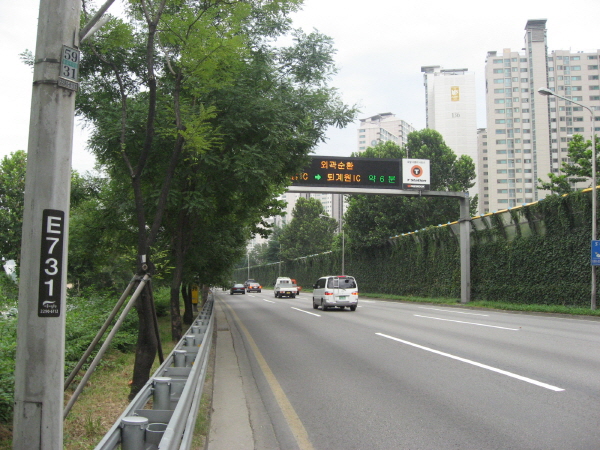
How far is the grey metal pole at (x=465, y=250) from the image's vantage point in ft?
96.9

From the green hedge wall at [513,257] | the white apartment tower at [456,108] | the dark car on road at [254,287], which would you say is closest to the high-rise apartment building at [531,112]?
the white apartment tower at [456,108]

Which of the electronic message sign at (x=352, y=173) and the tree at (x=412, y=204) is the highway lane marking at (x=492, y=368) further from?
the tree at (x=412, y=204)

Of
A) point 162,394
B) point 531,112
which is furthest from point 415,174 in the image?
point 531,112

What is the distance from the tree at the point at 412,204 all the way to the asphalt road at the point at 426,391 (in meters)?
31.5

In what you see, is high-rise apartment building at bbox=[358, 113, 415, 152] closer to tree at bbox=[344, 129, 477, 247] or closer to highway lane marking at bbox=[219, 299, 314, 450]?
tree at bbox=[344, 129, 477, 247]

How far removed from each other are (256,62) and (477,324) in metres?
10.9

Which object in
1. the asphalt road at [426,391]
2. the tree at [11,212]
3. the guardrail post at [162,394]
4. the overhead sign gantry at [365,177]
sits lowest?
the asphalt road at [426,391]

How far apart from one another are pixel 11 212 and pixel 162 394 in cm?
2106

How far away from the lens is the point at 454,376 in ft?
26.7

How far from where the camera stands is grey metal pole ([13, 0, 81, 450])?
2.97 m

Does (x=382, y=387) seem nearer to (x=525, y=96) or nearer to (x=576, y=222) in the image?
(x=576, y=222)

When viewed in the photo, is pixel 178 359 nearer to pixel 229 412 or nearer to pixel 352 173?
pixel 229 412

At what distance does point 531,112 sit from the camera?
115 meters

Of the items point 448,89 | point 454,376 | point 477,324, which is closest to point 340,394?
point 454,376
